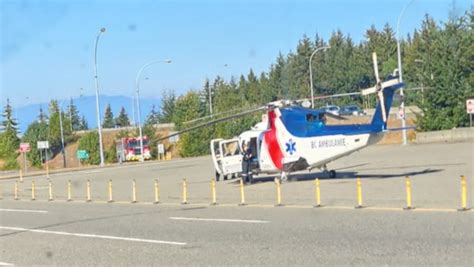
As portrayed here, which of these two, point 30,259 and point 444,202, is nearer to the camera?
point 30,259

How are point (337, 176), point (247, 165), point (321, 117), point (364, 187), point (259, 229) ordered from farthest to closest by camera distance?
1. point (337, 176)
2. point (247, 165)
3. point (321, 117)
4. point (364, 187)
5. point (259, 229)

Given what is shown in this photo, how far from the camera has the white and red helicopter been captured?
29.6 metres

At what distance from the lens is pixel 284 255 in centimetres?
1234

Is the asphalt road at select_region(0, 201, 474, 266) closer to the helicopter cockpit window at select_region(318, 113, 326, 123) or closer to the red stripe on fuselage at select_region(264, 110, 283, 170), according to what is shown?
the helicopter cockpit window at select_region(318, 113, 326, 123)

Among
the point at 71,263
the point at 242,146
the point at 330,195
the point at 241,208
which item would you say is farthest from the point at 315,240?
the point at 242,146

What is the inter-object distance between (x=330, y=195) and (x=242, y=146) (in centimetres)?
1017

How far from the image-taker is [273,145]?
1275 inches

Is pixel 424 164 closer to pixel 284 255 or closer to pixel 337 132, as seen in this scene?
pixel 337 132

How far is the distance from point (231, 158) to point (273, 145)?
13.6ft

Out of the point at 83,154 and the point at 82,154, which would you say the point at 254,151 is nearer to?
the point at 82,154

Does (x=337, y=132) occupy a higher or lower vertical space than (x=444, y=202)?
higher

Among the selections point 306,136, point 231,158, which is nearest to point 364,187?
point 306,136

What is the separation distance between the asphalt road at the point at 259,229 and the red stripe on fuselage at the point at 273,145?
2.25 metres

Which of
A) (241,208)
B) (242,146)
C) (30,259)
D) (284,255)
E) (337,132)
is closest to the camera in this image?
(284,255)
